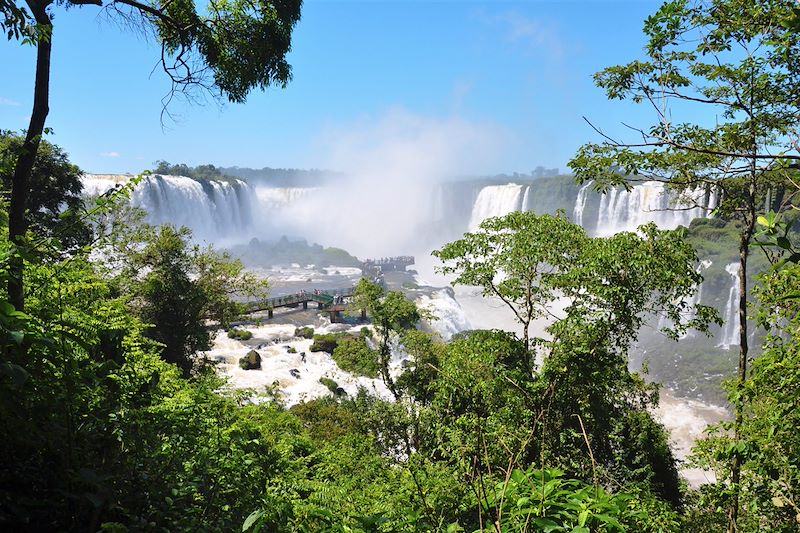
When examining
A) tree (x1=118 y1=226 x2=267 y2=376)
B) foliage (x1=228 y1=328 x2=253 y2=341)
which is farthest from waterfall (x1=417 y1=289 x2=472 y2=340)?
tree (x1=118 y1=226 x2=267 y2=376)

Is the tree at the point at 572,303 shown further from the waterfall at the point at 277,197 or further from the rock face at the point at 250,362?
the waterfall at the point at 277,197

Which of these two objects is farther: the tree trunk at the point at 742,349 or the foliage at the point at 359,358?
the foliage at the point at 359,358

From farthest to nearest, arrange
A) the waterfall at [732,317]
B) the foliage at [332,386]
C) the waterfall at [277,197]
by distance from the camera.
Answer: the waterfall at [277,197], the waterfall at [732,317], the foliage at [332,386]

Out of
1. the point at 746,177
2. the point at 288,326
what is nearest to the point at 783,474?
the point at 746,177

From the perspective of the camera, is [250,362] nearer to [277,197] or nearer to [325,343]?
[325,343]

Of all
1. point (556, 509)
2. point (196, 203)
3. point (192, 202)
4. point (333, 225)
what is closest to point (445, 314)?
point (192, 202)

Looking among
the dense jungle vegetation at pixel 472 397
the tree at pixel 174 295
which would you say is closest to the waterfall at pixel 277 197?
the tree at pixel 174 295
